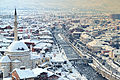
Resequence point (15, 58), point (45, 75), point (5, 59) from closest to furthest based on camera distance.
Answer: point (45, 75), point (5, 59), point (15, 58)

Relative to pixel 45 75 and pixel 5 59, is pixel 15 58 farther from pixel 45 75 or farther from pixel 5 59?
pixel 45 75

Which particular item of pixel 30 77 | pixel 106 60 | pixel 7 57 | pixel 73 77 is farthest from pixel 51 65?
pixel 106 60

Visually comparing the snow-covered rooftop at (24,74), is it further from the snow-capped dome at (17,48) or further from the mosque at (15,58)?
the snow-capped dome at (17,48)

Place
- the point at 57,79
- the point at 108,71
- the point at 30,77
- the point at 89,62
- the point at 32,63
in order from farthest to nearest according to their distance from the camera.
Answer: the point at 89,62, the point at 108,71, the point at 32,63, the point at 57,79, the point at 30,77

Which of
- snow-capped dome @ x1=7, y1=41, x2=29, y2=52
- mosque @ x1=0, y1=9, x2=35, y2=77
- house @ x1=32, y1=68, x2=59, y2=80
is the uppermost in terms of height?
snow-capped dome @ x1=7, y1=41, x2=29, y2=52

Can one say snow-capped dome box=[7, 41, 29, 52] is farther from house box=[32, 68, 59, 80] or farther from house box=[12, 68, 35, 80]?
house box=[12, 68, 35, 80]

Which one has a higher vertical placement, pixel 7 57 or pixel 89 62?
pixel 7 57

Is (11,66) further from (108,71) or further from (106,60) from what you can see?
(106,60)

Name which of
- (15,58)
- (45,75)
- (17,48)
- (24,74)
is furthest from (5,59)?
(24,74)

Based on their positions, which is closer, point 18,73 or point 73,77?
point 18,73

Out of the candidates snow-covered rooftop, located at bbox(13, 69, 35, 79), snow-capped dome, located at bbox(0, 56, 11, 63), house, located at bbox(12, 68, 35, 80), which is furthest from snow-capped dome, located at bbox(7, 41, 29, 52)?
snow-covered rooftop, located at bbox(13, 69, 35, 79)

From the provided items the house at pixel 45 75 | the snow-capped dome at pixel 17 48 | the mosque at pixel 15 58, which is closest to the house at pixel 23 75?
the house at pixel 45 75
